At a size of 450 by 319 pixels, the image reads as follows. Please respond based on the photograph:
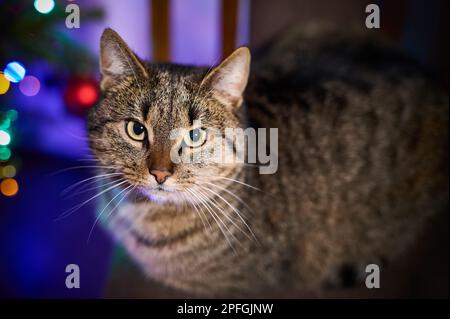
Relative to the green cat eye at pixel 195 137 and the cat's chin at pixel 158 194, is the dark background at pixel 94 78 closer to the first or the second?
the cat's chin at pixel 158 194

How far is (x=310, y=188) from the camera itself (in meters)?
1.22

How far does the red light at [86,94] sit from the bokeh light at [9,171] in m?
0.33

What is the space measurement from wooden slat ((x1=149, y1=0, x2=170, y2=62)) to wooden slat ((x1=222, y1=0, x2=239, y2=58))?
226 mm

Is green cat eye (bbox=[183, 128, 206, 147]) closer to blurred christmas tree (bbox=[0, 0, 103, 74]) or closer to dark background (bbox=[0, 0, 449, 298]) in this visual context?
dark background (bbox=[0, 0, 449, 298])

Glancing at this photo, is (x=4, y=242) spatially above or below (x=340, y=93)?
below

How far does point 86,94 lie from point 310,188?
0.89 metres

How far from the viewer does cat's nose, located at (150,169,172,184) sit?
917 mm

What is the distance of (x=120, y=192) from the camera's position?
3.40 feet

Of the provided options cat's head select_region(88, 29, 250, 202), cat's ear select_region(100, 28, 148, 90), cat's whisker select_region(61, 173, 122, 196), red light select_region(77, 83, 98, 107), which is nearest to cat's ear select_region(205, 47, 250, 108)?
cat's head select_region(88, 29, 250, 202)

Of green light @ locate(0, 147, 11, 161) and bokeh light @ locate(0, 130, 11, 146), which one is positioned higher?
bokeh light @ locate(0, 130, 11, 146)
